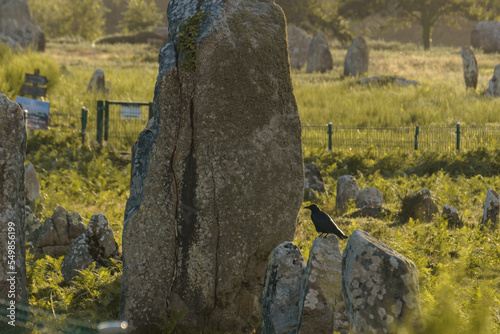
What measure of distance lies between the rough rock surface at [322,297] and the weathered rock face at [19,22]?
127ft

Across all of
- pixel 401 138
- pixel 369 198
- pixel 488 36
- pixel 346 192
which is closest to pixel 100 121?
pixel 346 192

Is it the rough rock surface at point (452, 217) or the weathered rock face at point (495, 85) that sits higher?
the weathered rock face at point (495, 85)

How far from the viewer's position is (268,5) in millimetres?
7496

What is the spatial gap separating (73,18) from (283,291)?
70897 mm

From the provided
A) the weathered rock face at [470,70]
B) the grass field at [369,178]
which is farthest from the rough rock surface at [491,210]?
the weathered rock face at [470,70]

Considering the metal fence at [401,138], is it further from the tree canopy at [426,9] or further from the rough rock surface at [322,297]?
the tree canopy at [426,9]

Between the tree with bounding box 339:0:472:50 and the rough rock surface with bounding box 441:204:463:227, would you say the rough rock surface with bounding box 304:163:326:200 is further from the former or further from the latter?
the tree with bounding box 339:0:472:50

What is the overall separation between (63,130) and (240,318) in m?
12.2

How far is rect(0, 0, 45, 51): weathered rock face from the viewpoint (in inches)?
1619

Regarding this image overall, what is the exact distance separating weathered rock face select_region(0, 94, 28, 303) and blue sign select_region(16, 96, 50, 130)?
11.0 metres

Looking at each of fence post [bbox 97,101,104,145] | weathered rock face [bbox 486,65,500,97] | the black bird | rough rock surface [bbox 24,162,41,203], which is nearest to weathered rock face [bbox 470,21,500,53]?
weathered rock face [bbox 486,65,500,97]

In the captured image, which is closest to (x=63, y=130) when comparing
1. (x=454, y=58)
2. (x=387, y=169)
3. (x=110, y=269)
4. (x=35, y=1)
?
(x=387, y=169)

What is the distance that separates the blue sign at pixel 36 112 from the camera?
17.4 m

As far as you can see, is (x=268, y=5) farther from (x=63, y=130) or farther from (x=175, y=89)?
(x=63, y=130)
